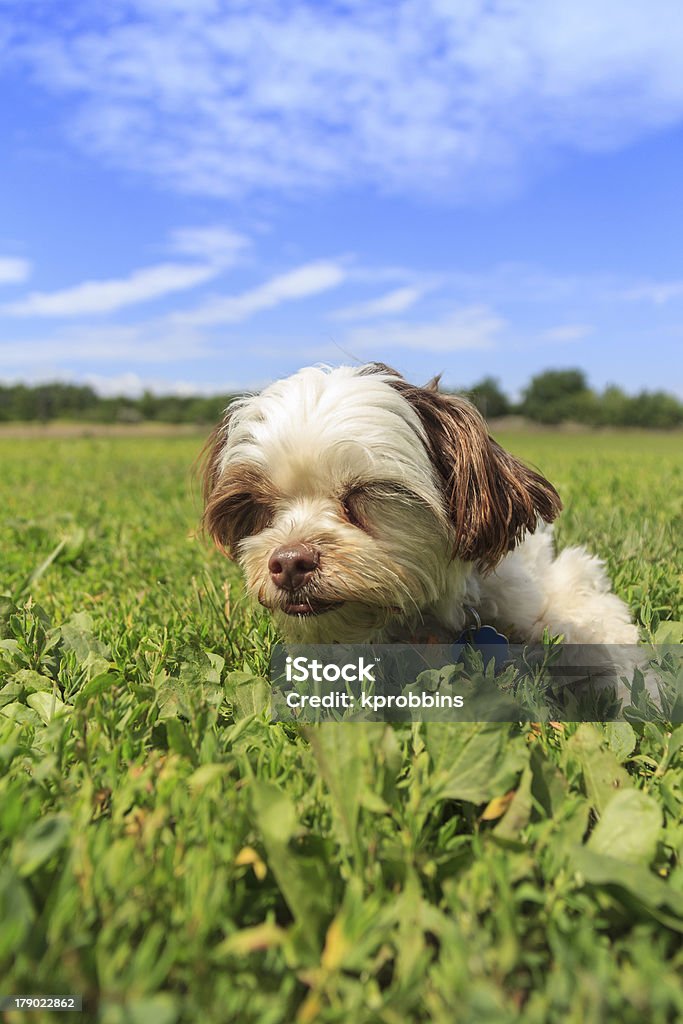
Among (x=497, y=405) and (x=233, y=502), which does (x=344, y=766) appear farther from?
(x=497, y=405)

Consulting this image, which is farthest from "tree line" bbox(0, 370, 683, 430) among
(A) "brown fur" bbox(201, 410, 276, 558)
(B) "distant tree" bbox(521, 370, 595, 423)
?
(A) "brown fur" bbox(201, 410, 276, 558)

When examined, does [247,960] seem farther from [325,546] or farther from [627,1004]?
[325,546]

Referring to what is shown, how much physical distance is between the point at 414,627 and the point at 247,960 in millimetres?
1988

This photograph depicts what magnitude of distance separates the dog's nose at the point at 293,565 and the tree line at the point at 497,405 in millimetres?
78324

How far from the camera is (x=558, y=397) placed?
125 m

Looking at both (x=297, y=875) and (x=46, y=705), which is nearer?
(x=297, y=875)

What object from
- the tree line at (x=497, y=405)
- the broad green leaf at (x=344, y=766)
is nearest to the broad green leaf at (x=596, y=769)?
the broad green leaf at (x=344, y=766)

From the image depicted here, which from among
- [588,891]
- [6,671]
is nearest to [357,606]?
[6,671]

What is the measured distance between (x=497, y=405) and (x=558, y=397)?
2012cm

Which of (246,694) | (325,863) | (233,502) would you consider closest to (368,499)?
(233,502)

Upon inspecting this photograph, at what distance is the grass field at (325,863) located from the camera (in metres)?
1.25

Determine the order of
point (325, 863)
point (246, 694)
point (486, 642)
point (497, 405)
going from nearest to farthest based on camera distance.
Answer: point (325, 863) < point (246, 694) < point (486, 642) < point (497, 405)

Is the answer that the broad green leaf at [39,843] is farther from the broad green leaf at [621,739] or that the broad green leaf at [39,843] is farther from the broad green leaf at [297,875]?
the broad green leaf at [621,739]

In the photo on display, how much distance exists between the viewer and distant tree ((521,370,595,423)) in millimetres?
116250
